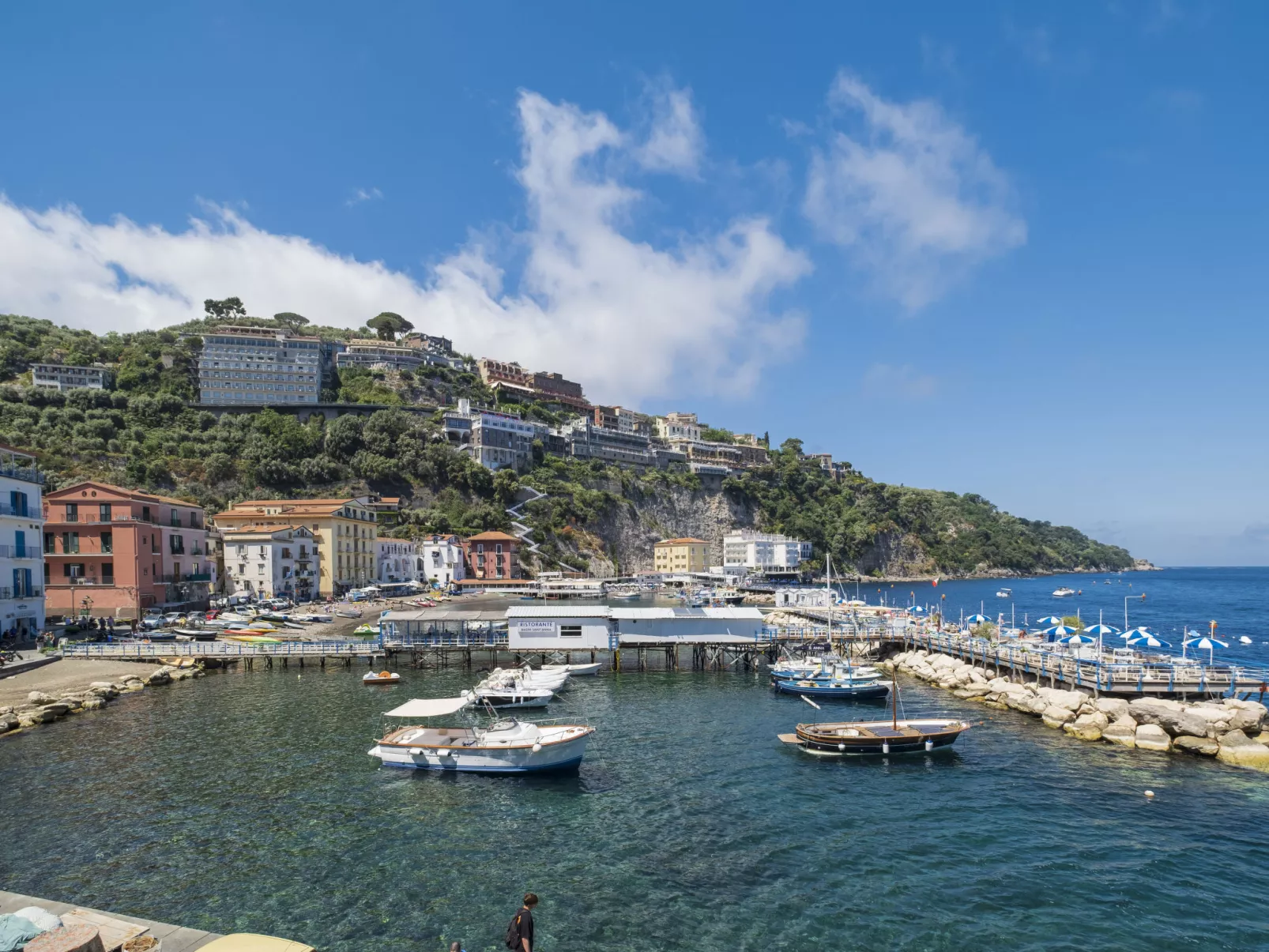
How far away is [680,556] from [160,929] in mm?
151339

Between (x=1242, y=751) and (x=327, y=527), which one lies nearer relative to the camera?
(x=1242, y=751)

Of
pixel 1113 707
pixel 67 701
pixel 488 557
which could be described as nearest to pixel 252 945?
pixel 1113 707

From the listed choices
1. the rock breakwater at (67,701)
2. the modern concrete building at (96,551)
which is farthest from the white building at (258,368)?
the rock breakwater at (67,701)

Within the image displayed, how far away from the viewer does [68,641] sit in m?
53.8

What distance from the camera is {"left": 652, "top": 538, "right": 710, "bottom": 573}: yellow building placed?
16212 centimetres

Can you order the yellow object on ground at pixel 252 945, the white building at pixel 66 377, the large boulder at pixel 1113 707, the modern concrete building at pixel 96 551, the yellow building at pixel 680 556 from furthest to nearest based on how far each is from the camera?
the yellow building at pixel 680 556
the white building at pixel 66 377
the modern concrete building at pixel 96 551
the large boulder at pixel 1113 707
the yellow object on ground at pixel 252 945

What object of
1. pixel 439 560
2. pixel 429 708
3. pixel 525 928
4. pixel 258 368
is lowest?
pixel 429 708

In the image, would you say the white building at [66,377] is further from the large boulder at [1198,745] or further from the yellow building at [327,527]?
the large boulder at [1198,745]

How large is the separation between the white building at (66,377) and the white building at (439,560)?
71.2 m

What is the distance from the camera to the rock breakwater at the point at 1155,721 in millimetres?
30859

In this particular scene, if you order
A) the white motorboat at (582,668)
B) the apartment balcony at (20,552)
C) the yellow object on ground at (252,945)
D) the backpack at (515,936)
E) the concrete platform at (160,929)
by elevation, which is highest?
the apartment balcony at (20,552)

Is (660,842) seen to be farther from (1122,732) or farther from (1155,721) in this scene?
(1155,721)

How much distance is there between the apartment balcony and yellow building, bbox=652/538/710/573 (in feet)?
396

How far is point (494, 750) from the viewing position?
29125mm
